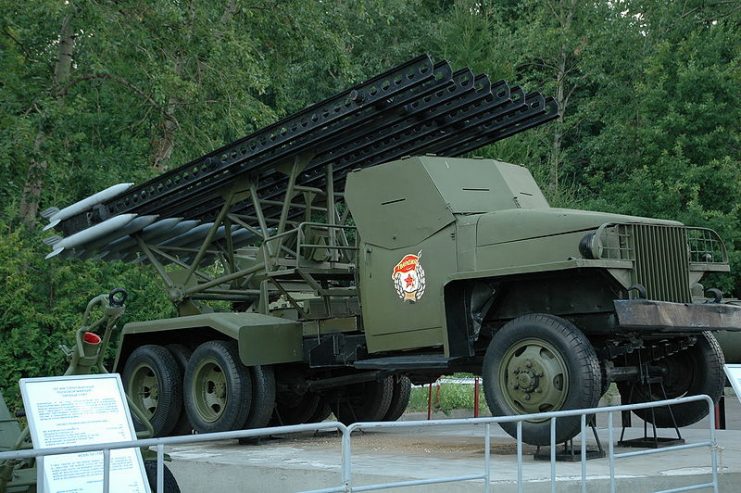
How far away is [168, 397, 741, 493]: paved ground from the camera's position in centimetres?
839

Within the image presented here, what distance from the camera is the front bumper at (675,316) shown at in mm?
9078

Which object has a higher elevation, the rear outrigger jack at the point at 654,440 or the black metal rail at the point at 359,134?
the black metal rail at the point at 359,134

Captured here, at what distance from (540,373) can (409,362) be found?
4.64 ft

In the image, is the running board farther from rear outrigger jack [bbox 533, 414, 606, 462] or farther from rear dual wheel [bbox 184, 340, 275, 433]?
rear dual wheel [bbox 184, 340, 275, 433]

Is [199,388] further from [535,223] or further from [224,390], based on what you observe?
[535,223]

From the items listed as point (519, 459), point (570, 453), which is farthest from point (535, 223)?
point (519, 459)

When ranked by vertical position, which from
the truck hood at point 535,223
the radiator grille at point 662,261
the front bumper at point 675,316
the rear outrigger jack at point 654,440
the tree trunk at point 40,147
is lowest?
the rear outrigger jack at point 654,440

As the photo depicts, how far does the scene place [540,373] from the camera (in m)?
9.38

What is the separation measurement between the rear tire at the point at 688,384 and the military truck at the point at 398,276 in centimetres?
2

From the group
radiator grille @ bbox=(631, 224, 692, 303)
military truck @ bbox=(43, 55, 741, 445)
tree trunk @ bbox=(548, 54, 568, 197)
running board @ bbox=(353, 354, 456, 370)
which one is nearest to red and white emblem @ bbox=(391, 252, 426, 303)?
military truck @ bbox=(43, 55, 741, 445)

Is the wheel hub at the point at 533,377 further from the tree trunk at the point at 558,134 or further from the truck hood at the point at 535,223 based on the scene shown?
the tree trunk at the point at 558,134

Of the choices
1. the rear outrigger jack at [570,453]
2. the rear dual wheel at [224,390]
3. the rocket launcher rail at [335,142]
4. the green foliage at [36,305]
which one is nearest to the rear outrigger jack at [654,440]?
the rear outrigger jack at [570,453]

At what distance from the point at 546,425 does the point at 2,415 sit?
402cm

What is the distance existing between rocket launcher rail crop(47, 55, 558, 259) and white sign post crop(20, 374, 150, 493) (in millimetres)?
5039
